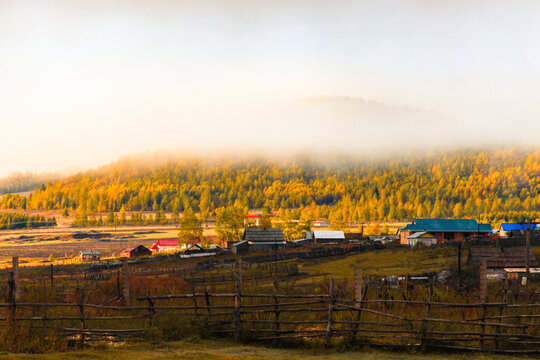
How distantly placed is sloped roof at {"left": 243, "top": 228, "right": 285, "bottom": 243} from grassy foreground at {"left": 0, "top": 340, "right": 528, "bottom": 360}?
92.6m

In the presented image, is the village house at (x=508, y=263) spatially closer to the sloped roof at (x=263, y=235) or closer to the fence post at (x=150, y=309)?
the fence post at (x=150, y=309)

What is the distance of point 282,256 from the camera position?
9019cm

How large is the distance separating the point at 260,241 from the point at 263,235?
76.5 inches

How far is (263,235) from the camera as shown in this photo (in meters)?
115

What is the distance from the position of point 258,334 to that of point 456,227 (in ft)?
357

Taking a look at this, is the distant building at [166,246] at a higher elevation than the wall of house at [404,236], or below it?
below

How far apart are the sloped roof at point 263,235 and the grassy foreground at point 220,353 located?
92.6 metres

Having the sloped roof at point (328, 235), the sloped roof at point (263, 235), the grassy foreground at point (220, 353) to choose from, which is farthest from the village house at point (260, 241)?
the grassy foreground at point (220, 353)

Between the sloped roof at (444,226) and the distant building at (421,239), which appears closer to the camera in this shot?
the distant building at (421,239)

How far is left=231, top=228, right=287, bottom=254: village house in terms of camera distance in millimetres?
109812

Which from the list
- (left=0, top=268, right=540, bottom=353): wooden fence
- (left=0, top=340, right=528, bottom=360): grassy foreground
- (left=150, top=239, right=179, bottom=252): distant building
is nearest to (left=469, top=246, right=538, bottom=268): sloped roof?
(left=0, top=268, right=540, bottom=353): wooden fence

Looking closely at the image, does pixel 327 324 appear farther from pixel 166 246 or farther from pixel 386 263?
pixel 166 246

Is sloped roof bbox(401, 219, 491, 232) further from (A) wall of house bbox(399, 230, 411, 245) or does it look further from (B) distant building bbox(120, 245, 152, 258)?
(B) distant building bbox(120, 245, 152, 258)

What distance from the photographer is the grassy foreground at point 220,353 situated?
17.8 metres
